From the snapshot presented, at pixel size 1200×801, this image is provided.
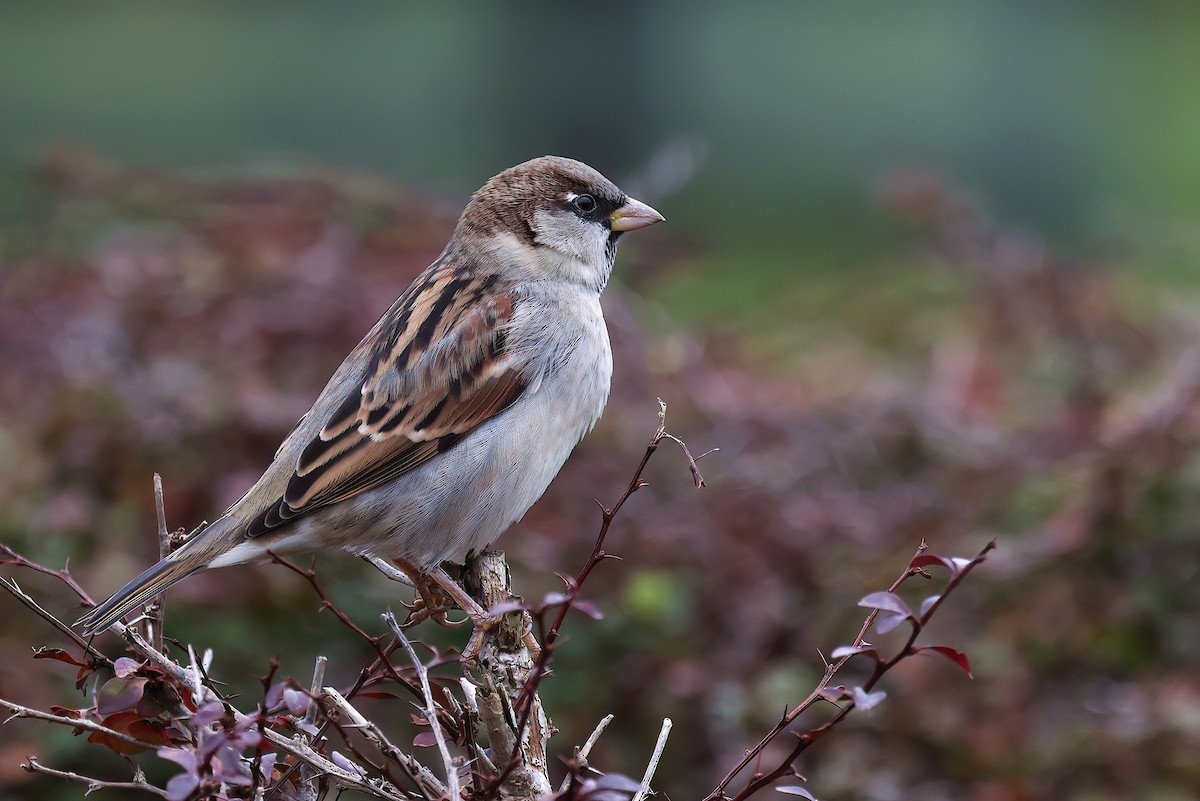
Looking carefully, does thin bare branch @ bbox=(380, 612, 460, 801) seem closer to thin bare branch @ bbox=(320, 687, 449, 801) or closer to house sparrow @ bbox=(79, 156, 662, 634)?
thin bare branch @ bbox=(320, 687, 449, 801)

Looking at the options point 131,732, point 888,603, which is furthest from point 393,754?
point 888,603

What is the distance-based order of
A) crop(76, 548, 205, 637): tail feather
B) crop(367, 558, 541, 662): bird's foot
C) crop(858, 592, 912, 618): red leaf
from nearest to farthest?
1. crop(858, 592, 912, 618): red leaf
2. crop(76, 548, 205, 637): tail feather
3. crop(367, 558, 541, 662): bird's foot

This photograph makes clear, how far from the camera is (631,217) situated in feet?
10.3

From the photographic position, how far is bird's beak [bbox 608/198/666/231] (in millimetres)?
3131

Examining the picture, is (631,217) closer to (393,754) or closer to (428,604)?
(428,604)

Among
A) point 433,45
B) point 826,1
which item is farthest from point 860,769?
point 826,1

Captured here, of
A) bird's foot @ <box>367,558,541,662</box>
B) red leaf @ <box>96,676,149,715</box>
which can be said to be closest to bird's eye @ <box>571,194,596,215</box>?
bird's foot @ <box>367,558,541,662</box>

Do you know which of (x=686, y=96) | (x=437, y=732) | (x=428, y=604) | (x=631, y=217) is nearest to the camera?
(x=437, y=732)

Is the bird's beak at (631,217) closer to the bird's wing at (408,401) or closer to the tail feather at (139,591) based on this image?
the bird's wing at (408,401)

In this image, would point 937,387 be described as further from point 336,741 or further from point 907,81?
point 907,81

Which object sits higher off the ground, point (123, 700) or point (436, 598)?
point (123, 700)

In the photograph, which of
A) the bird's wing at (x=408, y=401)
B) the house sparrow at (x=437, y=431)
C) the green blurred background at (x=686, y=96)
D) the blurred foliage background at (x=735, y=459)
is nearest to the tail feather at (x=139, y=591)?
the house sparrow at (x=437, y=431)

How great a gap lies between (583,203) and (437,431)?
715 mm

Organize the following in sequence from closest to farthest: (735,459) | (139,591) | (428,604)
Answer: (139,591), (428,604), (735,459)
